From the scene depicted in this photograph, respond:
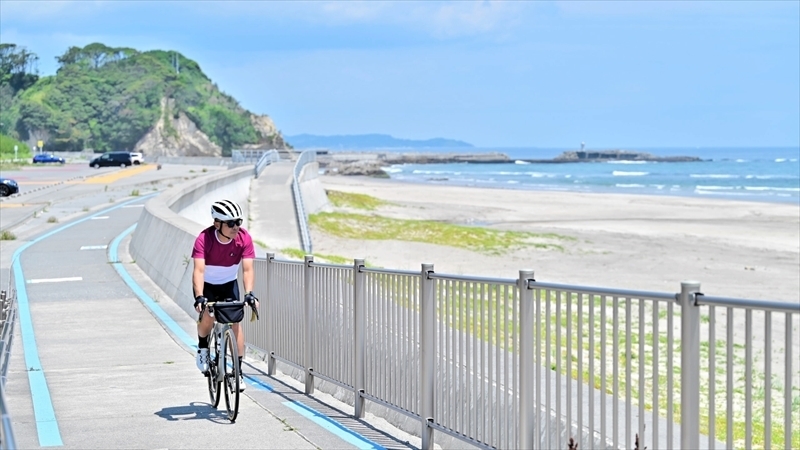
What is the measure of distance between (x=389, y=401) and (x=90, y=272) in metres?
13.3

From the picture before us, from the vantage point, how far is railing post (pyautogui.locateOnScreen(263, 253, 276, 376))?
12359 mm

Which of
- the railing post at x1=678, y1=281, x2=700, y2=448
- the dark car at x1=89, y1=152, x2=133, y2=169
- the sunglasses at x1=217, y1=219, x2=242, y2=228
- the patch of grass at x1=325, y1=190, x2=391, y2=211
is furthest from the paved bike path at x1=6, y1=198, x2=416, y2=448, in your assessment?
the dark car at x1=89, y1=152, x2=133, y2=169

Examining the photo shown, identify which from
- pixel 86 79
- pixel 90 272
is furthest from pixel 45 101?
pixel 90 272

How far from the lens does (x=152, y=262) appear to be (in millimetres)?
20641

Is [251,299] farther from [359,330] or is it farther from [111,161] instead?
[111,161]

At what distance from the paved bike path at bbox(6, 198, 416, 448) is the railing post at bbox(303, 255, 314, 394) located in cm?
28

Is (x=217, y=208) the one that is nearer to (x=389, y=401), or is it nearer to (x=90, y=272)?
(x=389, y=401)

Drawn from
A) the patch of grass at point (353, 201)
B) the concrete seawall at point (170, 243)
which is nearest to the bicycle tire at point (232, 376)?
the concrete seawall at point (170, 243)

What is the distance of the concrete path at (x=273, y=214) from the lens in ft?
126

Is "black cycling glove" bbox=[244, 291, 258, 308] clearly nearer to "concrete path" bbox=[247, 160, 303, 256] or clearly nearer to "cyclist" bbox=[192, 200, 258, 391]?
"cyclist" bbox=[192, 200, 258, 391]

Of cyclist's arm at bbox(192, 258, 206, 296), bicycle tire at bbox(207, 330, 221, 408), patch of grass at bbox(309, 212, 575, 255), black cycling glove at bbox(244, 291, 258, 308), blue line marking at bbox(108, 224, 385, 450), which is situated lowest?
patch of grass at bbox(309, 212, 575, 255)

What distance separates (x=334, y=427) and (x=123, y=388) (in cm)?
277

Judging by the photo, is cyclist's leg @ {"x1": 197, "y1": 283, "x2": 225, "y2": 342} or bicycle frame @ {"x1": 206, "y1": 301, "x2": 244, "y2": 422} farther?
cyclist's leg @ {"x1": 197, "y1": 283, "x2": 225, "y2": 342}

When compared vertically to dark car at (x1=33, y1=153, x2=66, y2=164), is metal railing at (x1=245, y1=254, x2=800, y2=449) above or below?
below
